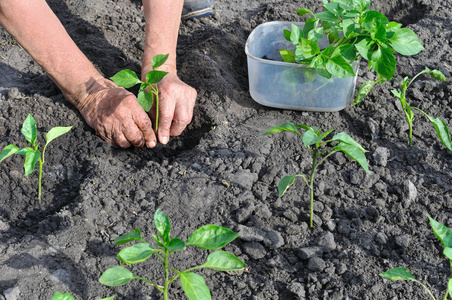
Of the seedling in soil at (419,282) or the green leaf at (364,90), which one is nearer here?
the seedling in soil at (419,282)

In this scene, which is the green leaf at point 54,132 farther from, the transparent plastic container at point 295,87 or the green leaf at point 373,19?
the green leaf at point 373,19

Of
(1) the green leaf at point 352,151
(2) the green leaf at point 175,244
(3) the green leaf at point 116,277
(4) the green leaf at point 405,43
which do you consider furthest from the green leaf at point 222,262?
(4) the green leaf at point 405,43

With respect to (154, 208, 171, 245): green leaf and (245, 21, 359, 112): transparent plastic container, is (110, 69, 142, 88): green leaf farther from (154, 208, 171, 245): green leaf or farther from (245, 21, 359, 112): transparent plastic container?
(154, 208, 171, 245): green leaf

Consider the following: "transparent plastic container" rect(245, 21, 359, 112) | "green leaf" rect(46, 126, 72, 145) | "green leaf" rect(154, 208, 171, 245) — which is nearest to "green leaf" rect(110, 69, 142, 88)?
"green leaf" rect(46, 126, 72, 145)

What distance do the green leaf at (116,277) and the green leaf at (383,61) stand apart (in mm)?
1360

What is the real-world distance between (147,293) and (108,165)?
0.78 meters

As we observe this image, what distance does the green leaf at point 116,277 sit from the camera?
1.53 m

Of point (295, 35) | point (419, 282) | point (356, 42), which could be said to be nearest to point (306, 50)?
point (295, 35)

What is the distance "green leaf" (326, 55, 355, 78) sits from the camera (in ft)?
7.21

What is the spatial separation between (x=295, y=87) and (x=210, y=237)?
3.87ft

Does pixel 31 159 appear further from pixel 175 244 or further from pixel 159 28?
pixel 159 28

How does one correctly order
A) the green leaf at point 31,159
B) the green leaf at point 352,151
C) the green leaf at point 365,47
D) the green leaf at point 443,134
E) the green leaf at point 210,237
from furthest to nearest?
the green leaf at point 443,134 → the green leaf at point 365,47 → the green leaf at point 31,159 → the green leaf at point 352,151 → the green leaf at point 210,237

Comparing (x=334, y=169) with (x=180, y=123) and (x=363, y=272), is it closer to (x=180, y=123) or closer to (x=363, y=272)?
(x=363, y=272)

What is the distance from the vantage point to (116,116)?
7.93ft
